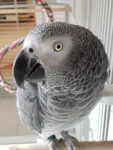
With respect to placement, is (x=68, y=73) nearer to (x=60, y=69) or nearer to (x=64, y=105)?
(x=60, y=69)

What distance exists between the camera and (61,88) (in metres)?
0.73

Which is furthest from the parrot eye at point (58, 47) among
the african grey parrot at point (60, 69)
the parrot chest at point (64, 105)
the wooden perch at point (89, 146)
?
the wooden perch at point (89, 146)

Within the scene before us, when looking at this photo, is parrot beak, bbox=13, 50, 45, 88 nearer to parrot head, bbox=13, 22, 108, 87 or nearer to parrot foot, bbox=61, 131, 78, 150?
parrot head, bbox=13, 22, 108, 87

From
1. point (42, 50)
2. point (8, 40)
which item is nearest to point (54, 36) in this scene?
point (42, 50)

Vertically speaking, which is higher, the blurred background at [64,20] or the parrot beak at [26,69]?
the parrot beak at [26,69]

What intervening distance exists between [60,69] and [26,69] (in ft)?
0.33

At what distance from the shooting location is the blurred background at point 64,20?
1.26 m

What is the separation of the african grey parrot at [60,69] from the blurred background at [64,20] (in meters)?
0.29

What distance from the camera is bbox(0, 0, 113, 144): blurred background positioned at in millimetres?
1257

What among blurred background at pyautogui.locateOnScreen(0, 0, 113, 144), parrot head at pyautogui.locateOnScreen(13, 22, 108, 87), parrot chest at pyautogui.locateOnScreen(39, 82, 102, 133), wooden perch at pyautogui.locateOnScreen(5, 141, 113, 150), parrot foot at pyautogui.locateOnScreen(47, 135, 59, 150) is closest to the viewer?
parrot head at pyautogui.locateOnScreen(13, 22, 108, 87)

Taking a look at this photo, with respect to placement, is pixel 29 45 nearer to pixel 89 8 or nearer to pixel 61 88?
pixel 61 88

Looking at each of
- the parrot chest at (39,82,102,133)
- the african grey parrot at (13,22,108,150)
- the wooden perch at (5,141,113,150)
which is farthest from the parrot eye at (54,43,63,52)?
the wooden perch at (5,141,113,150)

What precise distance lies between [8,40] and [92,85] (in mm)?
1953

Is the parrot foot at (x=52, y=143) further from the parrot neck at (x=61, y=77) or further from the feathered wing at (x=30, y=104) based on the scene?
the parrot neck at (x=61, y=77)
